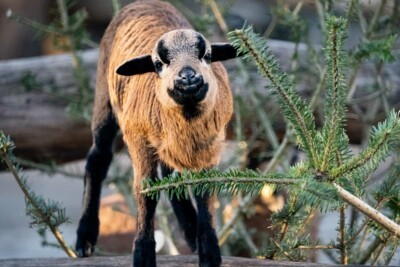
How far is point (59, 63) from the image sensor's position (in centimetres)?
604

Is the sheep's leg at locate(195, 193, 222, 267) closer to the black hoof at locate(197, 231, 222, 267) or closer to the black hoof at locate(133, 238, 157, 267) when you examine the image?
the black hoof at locate(197, 231, 222, 267)

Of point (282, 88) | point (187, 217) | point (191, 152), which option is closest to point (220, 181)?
point (282, 88)

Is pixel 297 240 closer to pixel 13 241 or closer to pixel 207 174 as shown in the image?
pixel 207 174

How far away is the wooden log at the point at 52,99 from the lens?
581cm

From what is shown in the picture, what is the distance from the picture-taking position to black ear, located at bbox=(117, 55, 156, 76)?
3252 millimetres

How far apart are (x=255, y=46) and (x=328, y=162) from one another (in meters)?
0.36

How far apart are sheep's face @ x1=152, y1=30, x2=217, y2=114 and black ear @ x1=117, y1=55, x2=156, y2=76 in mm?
53

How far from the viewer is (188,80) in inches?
119

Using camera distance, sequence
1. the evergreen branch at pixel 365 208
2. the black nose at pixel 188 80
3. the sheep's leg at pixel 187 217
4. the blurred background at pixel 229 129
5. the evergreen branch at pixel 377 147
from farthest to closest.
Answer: the blurred background at pixel 229 129
the sheep's leg at pixel 187 217
the black nose at pixel 188 80
the evergreen branch at pixel 365 208
the evergreen branch at pixel 377 147

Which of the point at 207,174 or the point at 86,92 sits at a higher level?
the point at 86,92

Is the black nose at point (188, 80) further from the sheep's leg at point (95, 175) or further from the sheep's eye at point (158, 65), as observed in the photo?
the sheep's leg at point (95, 175)

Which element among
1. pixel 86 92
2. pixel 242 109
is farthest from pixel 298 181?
pixel 86 92

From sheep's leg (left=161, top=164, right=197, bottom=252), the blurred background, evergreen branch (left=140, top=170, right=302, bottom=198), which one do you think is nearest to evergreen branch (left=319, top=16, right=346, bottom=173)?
evergreen branch (left=140, top=170, right=302, bottom=198)

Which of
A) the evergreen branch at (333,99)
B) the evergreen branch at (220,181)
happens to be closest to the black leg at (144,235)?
the evergreen branch at (220,181)
